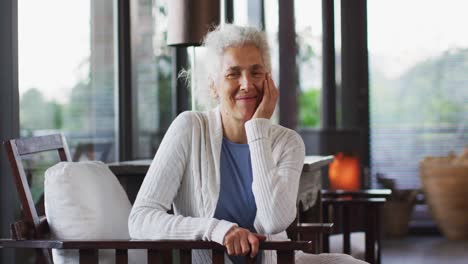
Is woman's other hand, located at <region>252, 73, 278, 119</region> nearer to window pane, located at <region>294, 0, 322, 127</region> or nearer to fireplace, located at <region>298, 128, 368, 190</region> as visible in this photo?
fireplace, located at <region>298, 128, 368, 190</region>

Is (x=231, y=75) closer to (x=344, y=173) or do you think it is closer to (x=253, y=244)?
(x=253, y=244)

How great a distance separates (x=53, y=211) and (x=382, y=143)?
515 centimetres

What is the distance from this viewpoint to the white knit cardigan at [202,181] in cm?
255

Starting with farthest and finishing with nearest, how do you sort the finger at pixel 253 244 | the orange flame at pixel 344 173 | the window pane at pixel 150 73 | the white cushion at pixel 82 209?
the orange flame at pixel 344 173 < the window pane at pixel 150 73 < the white cushion at pixel 82 209 < the finger at pixel 253 244

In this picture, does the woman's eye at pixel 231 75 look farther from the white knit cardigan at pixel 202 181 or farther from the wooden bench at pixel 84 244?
the wooden bench at pixel 84 244

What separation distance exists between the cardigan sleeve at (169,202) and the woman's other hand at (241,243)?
3cm

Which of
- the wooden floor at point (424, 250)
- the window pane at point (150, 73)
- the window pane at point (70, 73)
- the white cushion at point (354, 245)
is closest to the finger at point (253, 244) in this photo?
the window pane at point (70, 73)

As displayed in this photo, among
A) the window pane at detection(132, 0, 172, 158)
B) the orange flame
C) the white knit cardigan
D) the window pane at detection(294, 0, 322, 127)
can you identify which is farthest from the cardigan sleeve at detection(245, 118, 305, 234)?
the window pane at detection(294, 0, 322, 127)

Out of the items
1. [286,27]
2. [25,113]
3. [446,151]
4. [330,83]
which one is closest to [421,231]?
[446,151]

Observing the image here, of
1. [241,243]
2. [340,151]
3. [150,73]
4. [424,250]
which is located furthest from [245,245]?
[340,151]

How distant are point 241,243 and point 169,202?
38cm

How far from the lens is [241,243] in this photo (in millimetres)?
2348

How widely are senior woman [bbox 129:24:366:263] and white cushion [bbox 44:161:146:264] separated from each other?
0.14m

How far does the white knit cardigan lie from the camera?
8.38ft
